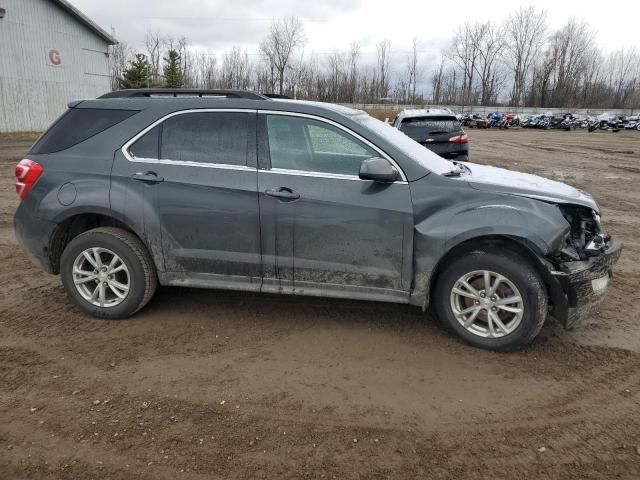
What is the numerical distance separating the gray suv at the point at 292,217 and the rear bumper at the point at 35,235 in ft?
0.04

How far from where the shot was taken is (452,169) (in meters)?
4.33

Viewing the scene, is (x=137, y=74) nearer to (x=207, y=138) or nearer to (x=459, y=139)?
(x=459, y=139)

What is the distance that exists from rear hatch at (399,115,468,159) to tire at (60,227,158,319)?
7831 millimetres

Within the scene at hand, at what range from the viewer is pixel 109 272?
4.29 meters

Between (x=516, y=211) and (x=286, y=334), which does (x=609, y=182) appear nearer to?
(x=516, y=211)

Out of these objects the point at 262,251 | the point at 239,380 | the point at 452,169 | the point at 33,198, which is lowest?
the point at 239,380

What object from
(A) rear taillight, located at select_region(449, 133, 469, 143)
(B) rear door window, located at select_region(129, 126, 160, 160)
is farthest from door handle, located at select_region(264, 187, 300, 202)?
(A) rear taillight, located at select_region(449, 133, 469, 143)

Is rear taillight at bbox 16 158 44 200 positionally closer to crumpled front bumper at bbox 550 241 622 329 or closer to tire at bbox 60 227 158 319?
tire at bbox 60 227 158 319

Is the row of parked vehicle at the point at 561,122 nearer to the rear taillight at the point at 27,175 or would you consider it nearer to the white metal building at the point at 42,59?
the white metal building at the point at 42,59

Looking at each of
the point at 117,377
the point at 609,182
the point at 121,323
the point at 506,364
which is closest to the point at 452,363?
the point at 506,364

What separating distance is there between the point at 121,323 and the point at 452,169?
3.16 m

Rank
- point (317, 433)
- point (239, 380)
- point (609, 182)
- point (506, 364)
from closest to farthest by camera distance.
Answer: point (317, 433), point (239, 380), point (506, 364), point (609, 182)

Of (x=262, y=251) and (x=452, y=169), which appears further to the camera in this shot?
(x=452, y=169)

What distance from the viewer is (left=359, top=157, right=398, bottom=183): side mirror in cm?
377
